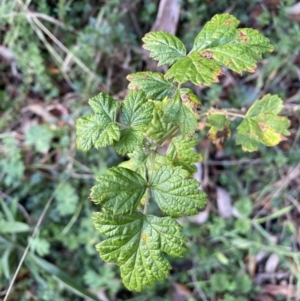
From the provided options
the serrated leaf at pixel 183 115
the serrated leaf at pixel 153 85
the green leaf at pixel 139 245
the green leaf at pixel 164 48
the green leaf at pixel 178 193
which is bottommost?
the green leaf at pixel 139 245

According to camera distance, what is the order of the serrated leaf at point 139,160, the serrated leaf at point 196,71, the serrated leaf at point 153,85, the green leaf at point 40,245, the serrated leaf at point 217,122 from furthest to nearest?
the green leaf at point 40,245, the serrated leaf at point 217,122, the serrated leaf at point 139,160, the serrated leaf at point 153,85, the serrated leaf at point 196,71

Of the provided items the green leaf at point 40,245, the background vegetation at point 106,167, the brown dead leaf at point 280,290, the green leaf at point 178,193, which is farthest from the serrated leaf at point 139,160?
the brown dead leaf at point 280,290

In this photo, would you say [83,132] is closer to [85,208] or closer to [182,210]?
[182,210]

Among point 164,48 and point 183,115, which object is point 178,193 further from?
point 164,48

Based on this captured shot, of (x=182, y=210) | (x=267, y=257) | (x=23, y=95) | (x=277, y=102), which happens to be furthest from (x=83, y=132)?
(x=267, y=257)

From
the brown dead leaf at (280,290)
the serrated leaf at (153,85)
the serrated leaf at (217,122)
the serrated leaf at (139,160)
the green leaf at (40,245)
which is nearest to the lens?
the serrated leaf at (153,85)

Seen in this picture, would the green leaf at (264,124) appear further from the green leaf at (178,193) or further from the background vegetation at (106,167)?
the background vegetation at (106,167)
